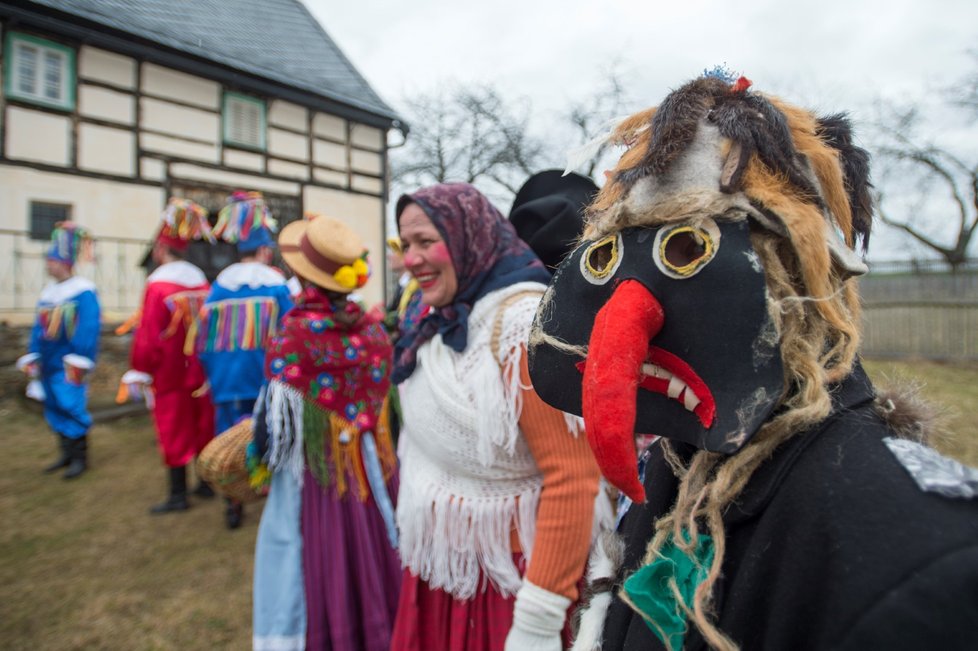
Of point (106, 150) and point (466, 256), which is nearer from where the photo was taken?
point (466, 256)

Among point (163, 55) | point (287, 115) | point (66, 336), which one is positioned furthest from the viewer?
point (287, 115)

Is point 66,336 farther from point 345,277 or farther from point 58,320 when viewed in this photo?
point 345,277

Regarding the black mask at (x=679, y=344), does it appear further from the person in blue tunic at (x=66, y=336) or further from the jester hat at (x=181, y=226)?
the person in blue tunic at (x=66, y=336)

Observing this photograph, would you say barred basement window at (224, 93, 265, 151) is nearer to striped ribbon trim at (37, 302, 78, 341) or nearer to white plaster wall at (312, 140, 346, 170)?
white plaster wall at (312, 140, 346, 170)

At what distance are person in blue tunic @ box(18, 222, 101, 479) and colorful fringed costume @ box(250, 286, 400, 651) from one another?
3806mm

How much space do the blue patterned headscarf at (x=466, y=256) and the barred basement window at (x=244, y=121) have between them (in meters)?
9.85

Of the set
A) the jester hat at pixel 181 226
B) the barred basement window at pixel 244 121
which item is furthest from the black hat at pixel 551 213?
the barred basement window at pixel 244 121

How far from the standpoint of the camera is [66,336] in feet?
16.4

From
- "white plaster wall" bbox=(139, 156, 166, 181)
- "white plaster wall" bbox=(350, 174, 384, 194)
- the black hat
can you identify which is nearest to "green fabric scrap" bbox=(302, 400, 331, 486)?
the black hat

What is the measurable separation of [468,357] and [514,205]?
103 centimetres

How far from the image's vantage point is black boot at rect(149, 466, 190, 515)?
439 cm

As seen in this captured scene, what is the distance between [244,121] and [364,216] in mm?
2913

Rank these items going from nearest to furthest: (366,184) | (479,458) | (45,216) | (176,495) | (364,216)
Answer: (479,458), (176,495), (45,216), (364,216), (366,184)

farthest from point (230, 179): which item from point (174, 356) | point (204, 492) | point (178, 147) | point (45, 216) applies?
point (204, 492)
